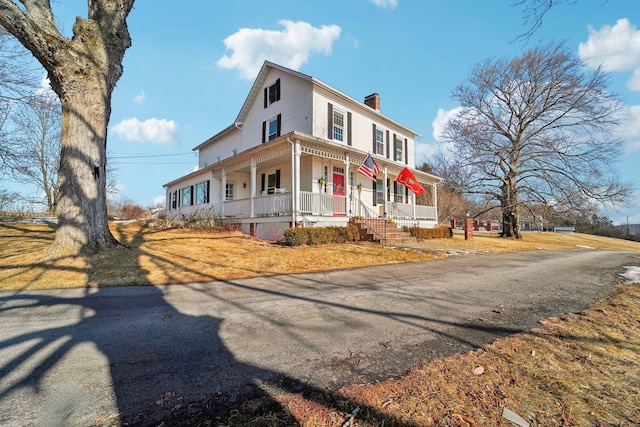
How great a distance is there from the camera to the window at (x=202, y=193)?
19.2 meters

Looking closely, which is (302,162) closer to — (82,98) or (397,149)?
(397,149)

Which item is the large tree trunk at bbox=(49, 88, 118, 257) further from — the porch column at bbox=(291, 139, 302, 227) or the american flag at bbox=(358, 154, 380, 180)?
the american flag at bbox=(358, 154, 380, 180)

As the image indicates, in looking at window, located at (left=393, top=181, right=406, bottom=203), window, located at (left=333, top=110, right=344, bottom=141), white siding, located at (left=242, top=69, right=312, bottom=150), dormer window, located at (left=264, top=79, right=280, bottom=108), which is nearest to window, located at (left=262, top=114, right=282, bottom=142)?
white siding, located at (left=242, top=69, right=312, bottom=150)

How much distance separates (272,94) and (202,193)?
26.8 feet

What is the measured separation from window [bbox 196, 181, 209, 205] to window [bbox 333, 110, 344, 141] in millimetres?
9278

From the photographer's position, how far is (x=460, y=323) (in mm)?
3561

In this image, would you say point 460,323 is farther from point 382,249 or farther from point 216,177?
point 216,177

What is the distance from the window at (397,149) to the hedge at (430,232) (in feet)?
19.1

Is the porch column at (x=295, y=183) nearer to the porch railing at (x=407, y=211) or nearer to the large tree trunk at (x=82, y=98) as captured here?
the large tree trunk at (x=82, y=98)

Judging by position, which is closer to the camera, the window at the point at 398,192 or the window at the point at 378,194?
the window at the point at 378,194

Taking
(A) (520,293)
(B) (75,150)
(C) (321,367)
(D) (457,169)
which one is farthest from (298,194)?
(D) (457,169)

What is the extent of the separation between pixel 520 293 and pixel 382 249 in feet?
19.3

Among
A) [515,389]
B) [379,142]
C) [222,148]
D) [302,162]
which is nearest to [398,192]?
[379,142]

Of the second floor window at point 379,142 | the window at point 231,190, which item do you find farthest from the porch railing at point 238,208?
the second floor window at point 379,142
